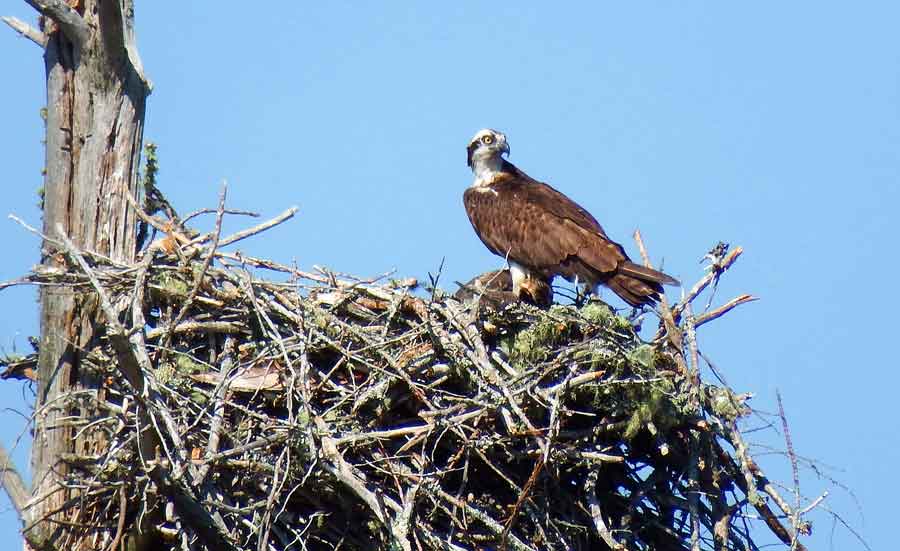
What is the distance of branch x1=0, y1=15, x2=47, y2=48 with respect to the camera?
750 centimetres

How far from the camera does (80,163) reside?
24.7 ft

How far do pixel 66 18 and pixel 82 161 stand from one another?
803mm

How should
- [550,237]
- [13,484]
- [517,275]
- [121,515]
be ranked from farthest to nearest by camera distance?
1. [517,275]
2. [550,237]
3. [13,484]
4. [121,515]

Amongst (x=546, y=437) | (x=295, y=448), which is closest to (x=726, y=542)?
(x=546, y=437)

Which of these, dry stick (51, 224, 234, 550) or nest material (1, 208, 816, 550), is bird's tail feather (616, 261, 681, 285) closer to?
nest material (1, 208, 816, 550)

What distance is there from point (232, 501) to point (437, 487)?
1.08 m

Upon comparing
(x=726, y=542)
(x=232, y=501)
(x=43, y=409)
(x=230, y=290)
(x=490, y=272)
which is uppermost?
(x=490, y=272)

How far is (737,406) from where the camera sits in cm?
727

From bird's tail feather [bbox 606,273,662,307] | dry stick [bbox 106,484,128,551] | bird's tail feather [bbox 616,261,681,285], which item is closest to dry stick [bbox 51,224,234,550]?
dry stick [bbox 106,484,128,551]

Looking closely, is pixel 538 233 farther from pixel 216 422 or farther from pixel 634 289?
pixel 216 422

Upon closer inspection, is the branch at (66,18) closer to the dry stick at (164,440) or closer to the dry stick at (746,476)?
the dry stick at (164,440)

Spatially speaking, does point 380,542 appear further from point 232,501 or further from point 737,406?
point 737,406

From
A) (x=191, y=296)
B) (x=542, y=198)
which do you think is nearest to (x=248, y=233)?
(x=191, y=296)

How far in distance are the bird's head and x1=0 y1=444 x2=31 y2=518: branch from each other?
4.48 metres
